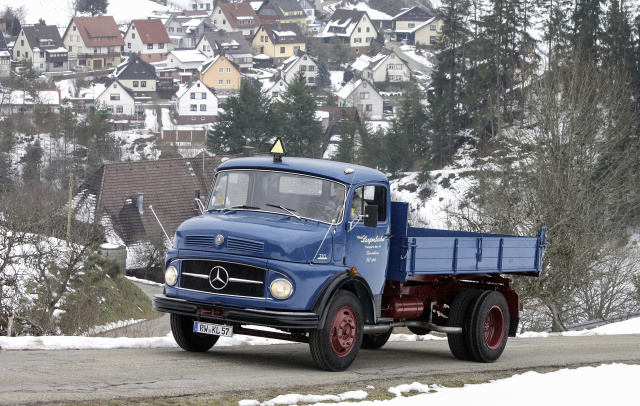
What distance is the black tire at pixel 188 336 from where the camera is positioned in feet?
36.3

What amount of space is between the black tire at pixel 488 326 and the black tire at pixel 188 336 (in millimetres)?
3500

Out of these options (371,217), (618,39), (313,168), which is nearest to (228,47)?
(618,39)

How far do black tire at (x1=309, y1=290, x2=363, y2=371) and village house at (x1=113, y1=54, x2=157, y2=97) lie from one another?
420 ft

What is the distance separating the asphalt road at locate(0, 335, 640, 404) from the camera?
8.26m

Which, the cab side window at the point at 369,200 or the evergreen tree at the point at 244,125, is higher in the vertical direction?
the evergreen tree at the point at 244,125

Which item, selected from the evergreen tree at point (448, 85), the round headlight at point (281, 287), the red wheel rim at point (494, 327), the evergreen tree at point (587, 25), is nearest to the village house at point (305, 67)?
the evergreen tree at point (448, 85)

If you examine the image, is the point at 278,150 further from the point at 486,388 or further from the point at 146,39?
the point at 146,39

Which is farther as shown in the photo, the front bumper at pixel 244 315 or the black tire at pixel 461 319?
the black tire at pixel 461 319

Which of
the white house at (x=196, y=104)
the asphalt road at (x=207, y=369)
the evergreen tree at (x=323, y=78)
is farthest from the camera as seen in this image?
the evergreen tree at (x=323, y=78)

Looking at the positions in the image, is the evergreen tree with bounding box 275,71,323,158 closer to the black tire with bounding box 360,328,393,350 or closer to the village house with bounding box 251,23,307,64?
the black tire with bounding box 360,328,393,350

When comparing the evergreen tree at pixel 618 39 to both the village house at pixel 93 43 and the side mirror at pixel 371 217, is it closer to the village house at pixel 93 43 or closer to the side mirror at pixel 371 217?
the side mirror at pixel 371 217

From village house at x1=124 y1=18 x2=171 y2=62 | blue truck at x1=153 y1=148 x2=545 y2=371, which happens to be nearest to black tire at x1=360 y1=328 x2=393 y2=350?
blue truck at x1=153 y1=148 x2=545 y2=371

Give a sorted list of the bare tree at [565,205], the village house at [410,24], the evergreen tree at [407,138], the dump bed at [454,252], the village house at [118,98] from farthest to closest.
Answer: the village house at [410,24]
the village house at [118,98]
the evergreen tree at [407,138]
the bare tree at [565,205]
the dump bed at [454,252]

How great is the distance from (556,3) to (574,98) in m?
44.7
